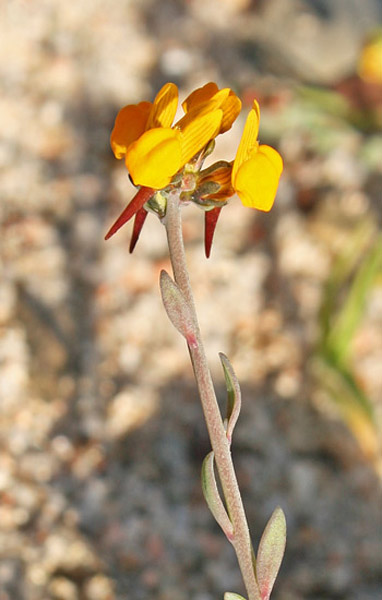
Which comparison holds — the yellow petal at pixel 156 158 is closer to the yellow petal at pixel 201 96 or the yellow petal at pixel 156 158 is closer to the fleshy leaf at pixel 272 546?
the yellow petal at pixel 201 96

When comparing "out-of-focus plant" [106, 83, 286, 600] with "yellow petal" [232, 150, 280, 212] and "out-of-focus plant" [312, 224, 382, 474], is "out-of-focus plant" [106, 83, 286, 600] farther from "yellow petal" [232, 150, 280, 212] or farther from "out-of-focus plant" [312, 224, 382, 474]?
"out-of-focus plant" [312, 224, 382, 474]

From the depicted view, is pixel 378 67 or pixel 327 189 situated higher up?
pixel 378 67

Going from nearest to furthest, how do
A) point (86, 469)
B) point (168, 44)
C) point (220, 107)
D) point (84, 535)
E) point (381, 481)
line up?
point (220, 107)
point (84, 535)
point (86, 469)
point (381, 481)
point (168, 44)

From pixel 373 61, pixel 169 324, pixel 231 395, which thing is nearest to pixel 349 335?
pixel 169 324

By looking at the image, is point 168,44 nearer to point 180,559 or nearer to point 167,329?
point 167,329

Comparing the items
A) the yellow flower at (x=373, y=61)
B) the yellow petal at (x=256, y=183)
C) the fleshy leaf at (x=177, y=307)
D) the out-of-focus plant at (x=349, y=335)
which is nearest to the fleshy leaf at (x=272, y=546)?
the fleshy leaf at (x=177, y=307)

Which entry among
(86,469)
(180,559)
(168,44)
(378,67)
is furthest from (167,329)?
(168,44)
